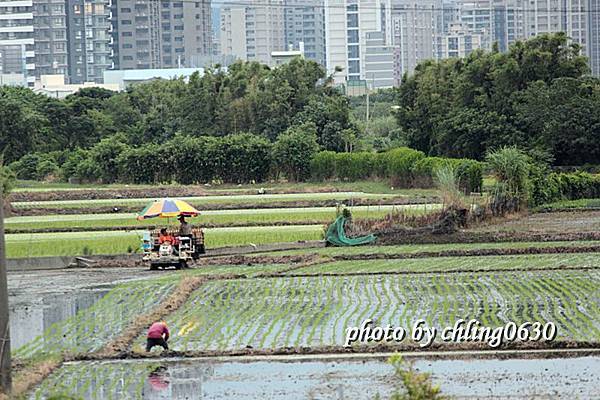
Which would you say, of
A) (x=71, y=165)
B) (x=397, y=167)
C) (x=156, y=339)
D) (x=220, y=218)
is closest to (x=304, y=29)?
(x=71, y=165)

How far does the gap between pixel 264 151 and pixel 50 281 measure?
3172 cm

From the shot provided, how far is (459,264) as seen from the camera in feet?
75.0

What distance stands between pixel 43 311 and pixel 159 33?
12847 cm

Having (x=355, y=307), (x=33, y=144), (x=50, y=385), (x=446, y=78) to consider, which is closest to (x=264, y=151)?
(x=446, y=78)

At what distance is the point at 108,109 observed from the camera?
234 ft

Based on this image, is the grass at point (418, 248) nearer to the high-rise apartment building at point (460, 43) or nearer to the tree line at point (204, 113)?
Result: the tree line at point (204, 113)

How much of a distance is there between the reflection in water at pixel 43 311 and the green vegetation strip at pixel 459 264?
4.37m

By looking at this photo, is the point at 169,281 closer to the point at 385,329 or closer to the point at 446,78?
the point at 385,329

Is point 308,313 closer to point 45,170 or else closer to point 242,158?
point 242,158

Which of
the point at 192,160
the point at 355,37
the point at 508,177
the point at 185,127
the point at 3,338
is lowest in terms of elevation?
the point at 3,338

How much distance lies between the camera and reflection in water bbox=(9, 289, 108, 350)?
15.4 metres

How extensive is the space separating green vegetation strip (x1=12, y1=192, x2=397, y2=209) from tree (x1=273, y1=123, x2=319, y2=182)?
858 cm

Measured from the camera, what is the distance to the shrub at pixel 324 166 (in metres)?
51.3

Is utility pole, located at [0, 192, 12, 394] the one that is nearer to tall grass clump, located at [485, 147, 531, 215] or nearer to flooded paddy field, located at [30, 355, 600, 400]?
flooded paddy field, located at [30, 355, 600, 400]
